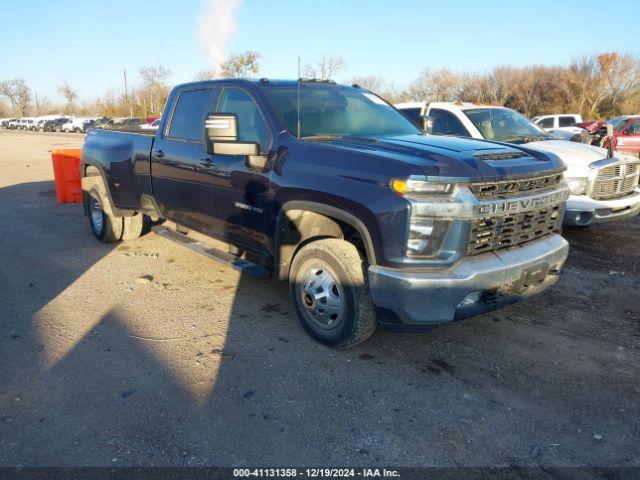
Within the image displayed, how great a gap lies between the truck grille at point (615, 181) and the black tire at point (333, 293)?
14.3 feet

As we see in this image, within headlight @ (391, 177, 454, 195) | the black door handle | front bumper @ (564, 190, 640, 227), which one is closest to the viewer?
headlight @ (391, 177, 454, 195)

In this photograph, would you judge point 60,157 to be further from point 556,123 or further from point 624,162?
point 556,123

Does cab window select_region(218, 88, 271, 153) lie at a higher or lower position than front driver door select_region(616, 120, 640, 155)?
higher

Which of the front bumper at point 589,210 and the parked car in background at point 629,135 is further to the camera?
the parked car in background at point 629,135

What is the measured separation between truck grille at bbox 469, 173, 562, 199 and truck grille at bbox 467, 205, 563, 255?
15 centimetres

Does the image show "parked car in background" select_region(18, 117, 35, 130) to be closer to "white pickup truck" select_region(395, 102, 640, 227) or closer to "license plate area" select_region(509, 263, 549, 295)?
"white pickup truck" select_region(395, 102, 640, 227)

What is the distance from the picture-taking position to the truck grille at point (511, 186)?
126 inches

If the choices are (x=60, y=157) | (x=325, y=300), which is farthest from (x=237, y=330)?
(x=60, y=157)

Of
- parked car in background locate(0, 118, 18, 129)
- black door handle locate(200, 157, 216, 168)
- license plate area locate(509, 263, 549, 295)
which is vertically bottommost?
parked car in background locate(0, 118, 18, 129)

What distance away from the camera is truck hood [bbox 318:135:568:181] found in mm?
3160

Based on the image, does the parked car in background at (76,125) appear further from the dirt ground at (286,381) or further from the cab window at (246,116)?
the cab window at (246,116)

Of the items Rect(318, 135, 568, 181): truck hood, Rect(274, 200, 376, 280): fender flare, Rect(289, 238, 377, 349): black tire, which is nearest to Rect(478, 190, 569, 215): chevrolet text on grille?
Rect(318, 135, 568, 181): truck hood

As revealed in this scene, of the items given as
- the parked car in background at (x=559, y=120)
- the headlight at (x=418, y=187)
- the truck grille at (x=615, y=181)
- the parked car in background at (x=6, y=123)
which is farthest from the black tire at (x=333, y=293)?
the parked car in background at (x=6, y=123)

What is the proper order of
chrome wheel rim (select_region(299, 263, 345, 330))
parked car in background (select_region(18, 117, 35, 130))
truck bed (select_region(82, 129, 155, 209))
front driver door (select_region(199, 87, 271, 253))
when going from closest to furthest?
chrome wheel rim (select_region(299, 263, 345, 330)) → front driver door (select_region(199, 87, 271, 253)) → truck bed (select_region(82, 129, 155, 209)) → parked car in background (select_region(18, 117, 35, 130))
